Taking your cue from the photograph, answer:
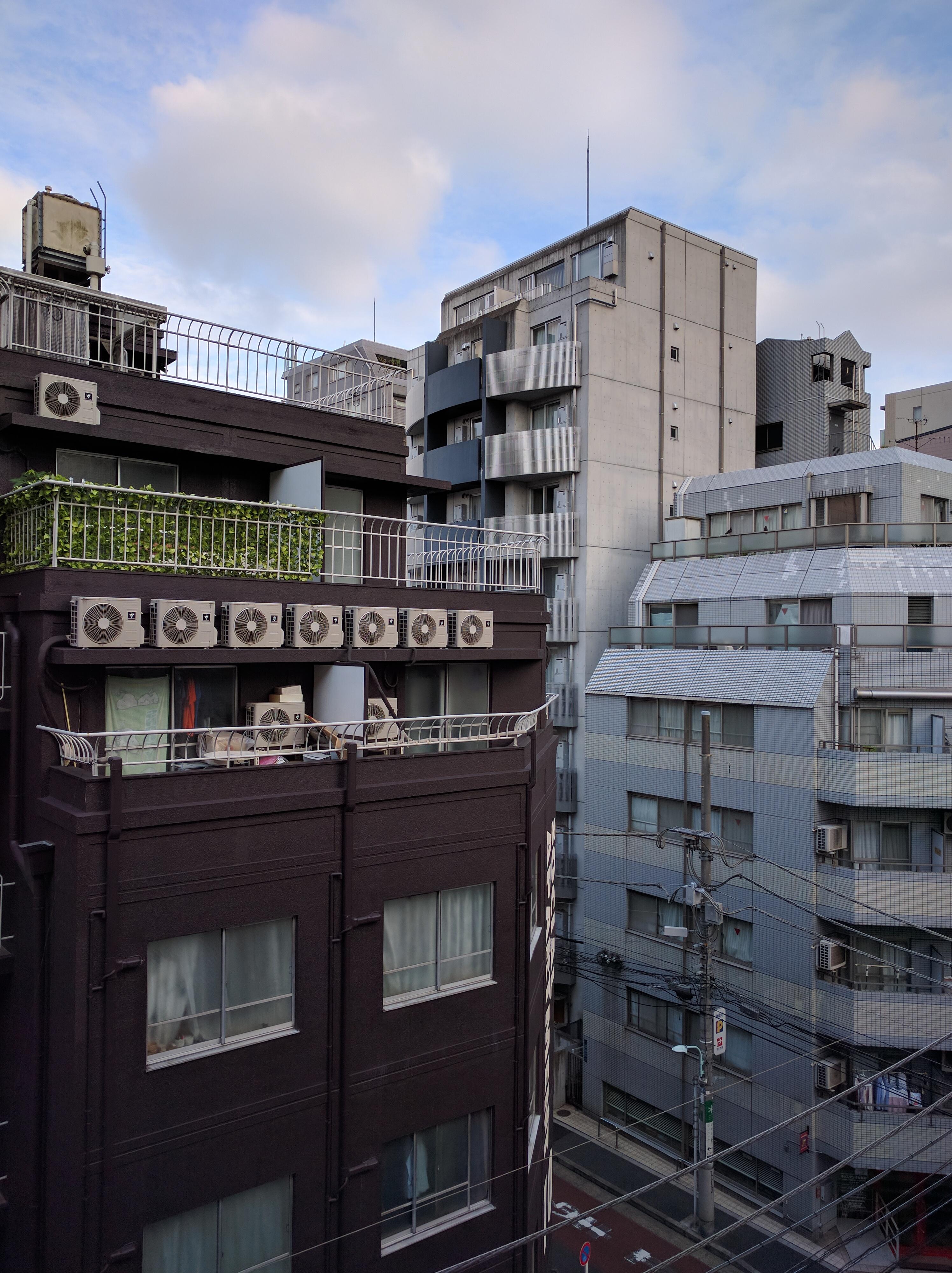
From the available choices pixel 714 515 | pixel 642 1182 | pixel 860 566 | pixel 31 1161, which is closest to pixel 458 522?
pixel 714 515

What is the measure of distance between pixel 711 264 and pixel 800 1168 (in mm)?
29498

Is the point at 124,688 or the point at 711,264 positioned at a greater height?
the point at 711,264

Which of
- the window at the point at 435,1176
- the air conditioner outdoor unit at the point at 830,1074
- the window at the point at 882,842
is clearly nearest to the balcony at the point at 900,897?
the window at the point at 882,842

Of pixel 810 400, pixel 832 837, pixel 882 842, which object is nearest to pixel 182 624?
pixel 832 837

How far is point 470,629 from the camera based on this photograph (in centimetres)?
1505

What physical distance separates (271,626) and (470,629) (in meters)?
3.84

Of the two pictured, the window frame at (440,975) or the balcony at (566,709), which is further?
the balcony at (566,709)

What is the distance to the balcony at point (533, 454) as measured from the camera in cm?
3009

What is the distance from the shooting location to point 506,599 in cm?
1612

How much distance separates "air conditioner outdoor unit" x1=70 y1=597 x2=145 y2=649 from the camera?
1062 cm

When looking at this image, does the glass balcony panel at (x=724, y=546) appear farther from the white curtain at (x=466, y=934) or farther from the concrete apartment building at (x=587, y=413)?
the white curtain at (x=466, y=934)

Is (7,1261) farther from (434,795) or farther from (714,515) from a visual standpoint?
(714,515)

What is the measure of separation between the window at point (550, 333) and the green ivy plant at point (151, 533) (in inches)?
771

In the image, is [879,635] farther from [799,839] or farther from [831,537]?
[799,839]
